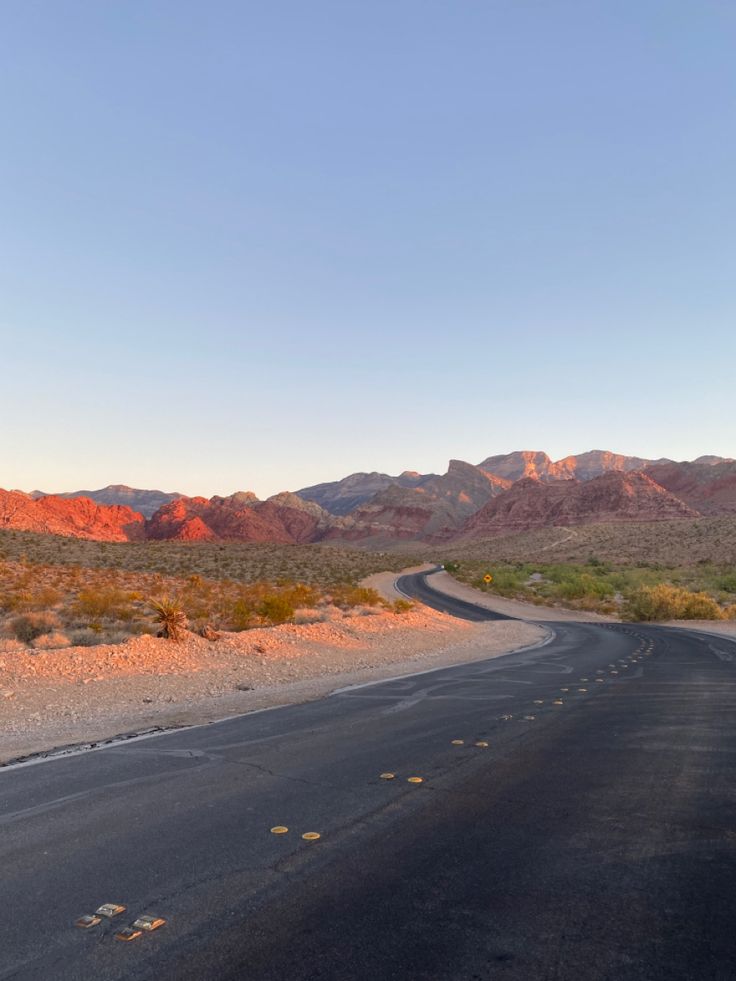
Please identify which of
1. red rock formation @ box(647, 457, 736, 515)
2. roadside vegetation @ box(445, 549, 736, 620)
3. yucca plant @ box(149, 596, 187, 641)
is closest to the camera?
yucca plant @ box(149, 596, 187, 641)

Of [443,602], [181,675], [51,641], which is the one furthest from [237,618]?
Answer: [443,602]

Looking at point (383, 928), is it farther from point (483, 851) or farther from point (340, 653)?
point (340, 653)

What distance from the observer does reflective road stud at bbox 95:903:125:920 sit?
3968 mm

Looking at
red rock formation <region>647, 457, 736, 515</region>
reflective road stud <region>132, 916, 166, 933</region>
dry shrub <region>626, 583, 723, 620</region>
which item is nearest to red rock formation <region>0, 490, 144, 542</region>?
dry shrub <region>626, 583, 723, 620</region>

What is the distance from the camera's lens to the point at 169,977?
131 inches

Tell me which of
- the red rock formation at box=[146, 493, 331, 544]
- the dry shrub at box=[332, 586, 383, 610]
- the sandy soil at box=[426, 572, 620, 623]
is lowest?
the sandy soil at box=[426, 572, 620, 623]

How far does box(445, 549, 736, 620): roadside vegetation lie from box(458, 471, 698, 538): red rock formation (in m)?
76.1

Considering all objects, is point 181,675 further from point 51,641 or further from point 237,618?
point 237,618

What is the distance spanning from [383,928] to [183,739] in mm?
5322

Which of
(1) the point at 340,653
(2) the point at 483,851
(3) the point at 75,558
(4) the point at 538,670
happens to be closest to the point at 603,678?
(4) the point at 538,670

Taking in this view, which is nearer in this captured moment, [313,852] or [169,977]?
[169,977]

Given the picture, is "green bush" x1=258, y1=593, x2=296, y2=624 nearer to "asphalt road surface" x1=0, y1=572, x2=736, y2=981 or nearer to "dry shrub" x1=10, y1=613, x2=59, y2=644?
"dry shrub" x1=10, y1=613, x2=59, y2=644

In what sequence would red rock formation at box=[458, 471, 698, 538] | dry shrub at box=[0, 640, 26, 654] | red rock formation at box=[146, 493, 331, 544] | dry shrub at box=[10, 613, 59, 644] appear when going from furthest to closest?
red rock formation at box=[146, 493, 331, 544] → red rock formation at box=[458, 471, 698, 538] → dry shrub at box=[10, 613, 59, 644] → dry shrub at box=[0, 640, 26, 654]

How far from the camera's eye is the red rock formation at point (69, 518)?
4646 inches
